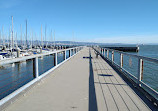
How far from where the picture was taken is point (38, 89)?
439 centimetres

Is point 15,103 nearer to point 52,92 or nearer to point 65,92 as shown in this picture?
point 52,92

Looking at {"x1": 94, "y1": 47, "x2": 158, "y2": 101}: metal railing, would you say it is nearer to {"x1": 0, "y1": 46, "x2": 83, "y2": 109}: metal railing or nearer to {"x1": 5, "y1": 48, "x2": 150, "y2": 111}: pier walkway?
{"x1": 5, "y1": 48, "x2": 150, "y2": 111}: pier walkway

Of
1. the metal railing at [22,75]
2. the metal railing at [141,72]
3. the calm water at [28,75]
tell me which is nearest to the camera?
the metal railing at [22,75]

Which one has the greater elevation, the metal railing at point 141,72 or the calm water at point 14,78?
the metal railing at point 141,72

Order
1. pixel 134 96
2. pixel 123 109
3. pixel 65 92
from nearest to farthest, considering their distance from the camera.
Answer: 1. pixel 123 109
2. pixel 134 96
3. pixel 65 92

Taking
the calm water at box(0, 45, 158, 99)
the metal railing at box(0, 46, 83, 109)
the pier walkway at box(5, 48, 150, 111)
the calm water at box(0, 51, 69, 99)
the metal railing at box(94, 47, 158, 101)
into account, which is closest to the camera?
the pier walkway at box(5, 48, 150, 111)

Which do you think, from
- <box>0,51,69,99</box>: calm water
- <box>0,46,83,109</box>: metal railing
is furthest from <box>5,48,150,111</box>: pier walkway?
<box>0,51,69,99</box>: calm water

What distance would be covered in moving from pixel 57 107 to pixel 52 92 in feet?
3.37

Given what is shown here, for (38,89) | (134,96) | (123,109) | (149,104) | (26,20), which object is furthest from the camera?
(26,20)

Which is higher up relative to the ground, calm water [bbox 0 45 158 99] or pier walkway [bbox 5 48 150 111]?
pier walkway [bbox 5 48 150 111]

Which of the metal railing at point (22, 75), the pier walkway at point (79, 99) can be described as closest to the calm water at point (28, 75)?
the metal railing at point (22, 75)

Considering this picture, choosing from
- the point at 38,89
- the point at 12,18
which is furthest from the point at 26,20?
the point at 38,89

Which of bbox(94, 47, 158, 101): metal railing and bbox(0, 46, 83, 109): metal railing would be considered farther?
bbox(94, 47, 158, 101): metal railing

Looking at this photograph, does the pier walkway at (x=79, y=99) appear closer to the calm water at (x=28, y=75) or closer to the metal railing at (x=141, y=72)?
the metal railing at (x=141, y=72)
